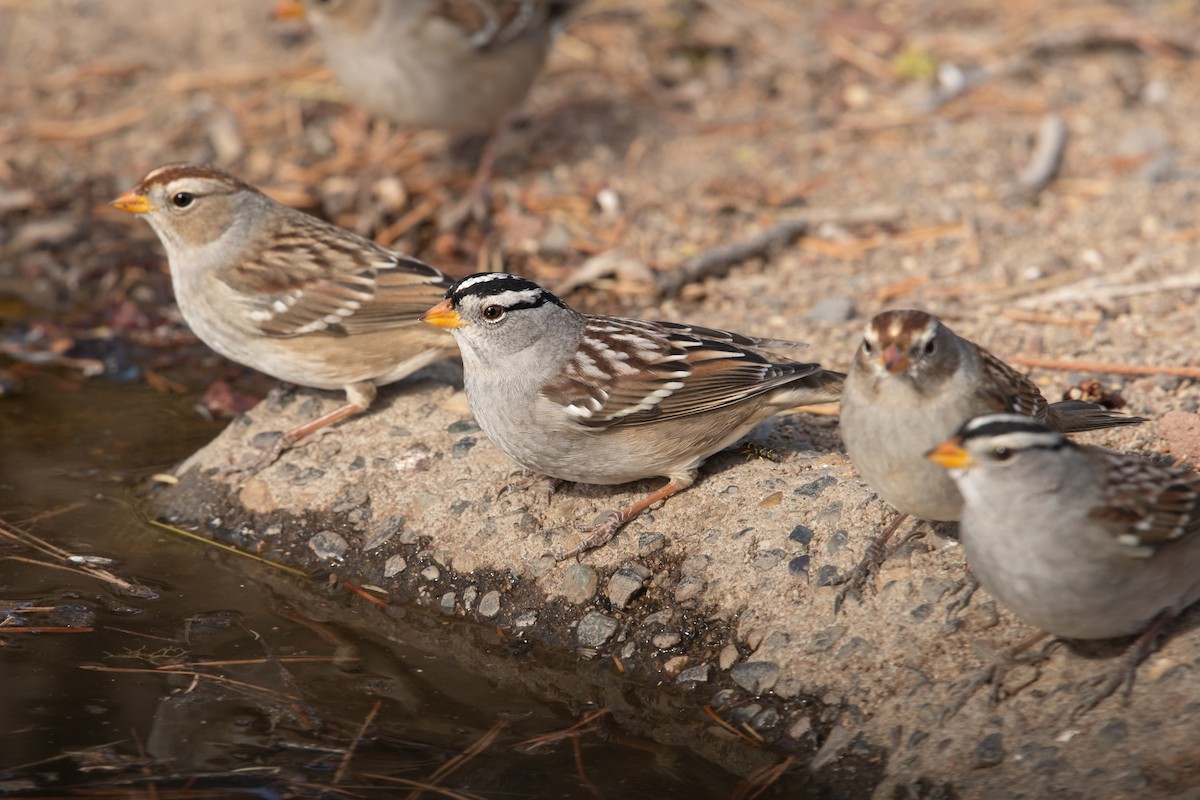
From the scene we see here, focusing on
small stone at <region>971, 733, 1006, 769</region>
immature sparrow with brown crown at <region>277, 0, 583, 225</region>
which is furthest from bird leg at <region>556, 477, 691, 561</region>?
immature sparrow with brown crown at <region>277, 0, 583, 225</region>

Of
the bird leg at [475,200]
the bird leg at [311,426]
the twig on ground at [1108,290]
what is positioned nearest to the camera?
the bird leg at [311,426]

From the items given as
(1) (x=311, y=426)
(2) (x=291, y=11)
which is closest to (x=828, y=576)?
(1) (x=311, y=426)

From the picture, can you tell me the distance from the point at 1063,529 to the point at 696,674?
1396 millimetres

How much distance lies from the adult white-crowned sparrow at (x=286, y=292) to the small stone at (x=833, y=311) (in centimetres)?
192

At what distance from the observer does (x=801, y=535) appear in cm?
476

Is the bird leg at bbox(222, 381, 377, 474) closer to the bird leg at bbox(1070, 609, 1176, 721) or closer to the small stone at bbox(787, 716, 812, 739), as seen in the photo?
the small stone at bbox(787, 716, 812, 739)

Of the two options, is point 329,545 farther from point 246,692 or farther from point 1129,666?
point 1129,666

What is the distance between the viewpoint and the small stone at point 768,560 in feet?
15.4

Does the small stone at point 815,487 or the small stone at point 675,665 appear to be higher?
the small stone at point 815,487

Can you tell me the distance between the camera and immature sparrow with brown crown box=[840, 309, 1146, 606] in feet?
13.4

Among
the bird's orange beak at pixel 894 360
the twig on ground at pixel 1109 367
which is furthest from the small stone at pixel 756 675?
the twig on ground at pixel 1109 367

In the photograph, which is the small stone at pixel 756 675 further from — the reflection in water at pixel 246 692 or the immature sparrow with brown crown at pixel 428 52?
the immature sparrow with brown crown at pixel 428 52

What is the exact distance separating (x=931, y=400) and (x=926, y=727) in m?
1.00

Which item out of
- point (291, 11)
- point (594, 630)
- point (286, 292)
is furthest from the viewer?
point (291, 11)
